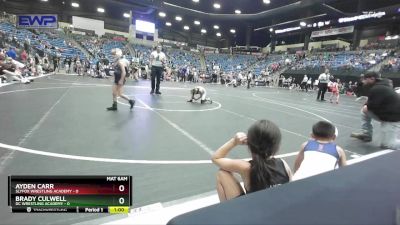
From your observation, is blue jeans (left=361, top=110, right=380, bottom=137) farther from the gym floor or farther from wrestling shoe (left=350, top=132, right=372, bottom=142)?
the gym floor

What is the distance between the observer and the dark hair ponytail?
1.94 meters

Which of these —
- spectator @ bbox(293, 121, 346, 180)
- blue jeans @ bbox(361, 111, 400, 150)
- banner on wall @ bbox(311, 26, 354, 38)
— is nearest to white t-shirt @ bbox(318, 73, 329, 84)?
blue jeans @ bbox(361, 111, 400, 150)

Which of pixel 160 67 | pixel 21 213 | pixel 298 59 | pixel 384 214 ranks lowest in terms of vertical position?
pixel 21 213

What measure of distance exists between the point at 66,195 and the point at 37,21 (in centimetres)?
1494

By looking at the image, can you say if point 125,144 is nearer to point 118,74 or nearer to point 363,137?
point 118,74

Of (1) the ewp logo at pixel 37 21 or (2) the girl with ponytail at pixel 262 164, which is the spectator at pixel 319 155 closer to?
(2) the girl with ponytail at pixel 262 164

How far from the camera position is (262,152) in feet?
6.50

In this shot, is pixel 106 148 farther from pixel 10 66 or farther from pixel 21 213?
pixel 10 66

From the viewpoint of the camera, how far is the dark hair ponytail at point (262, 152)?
1.94 metres

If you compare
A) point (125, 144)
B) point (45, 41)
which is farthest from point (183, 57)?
point (125, 144)

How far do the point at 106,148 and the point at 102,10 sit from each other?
145 ft

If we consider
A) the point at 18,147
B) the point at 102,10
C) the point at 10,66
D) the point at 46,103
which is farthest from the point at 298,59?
the point at 18,147

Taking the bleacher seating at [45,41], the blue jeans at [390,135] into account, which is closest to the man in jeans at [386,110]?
the blue jeans at [390,135]

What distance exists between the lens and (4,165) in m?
2.94
